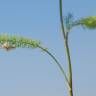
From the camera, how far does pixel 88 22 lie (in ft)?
24.4

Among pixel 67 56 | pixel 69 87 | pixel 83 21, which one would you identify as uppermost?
pixel 83 21

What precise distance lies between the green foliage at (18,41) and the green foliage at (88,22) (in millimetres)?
899

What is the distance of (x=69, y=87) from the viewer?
7246 millimetres

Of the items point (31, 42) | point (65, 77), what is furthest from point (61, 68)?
point (31, 42)

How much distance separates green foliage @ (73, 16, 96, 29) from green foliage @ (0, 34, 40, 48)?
35.4 inches

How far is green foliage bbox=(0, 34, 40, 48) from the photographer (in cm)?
731

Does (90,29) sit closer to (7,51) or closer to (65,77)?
(65,77)

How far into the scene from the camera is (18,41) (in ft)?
24.3

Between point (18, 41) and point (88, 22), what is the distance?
1363 mm

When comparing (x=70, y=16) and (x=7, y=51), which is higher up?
(x=70, y=16)

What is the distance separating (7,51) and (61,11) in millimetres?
1406

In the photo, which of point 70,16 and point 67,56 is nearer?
point 67,56

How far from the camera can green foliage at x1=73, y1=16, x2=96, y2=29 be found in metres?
7.31

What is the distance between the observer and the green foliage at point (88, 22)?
7.31 metres
